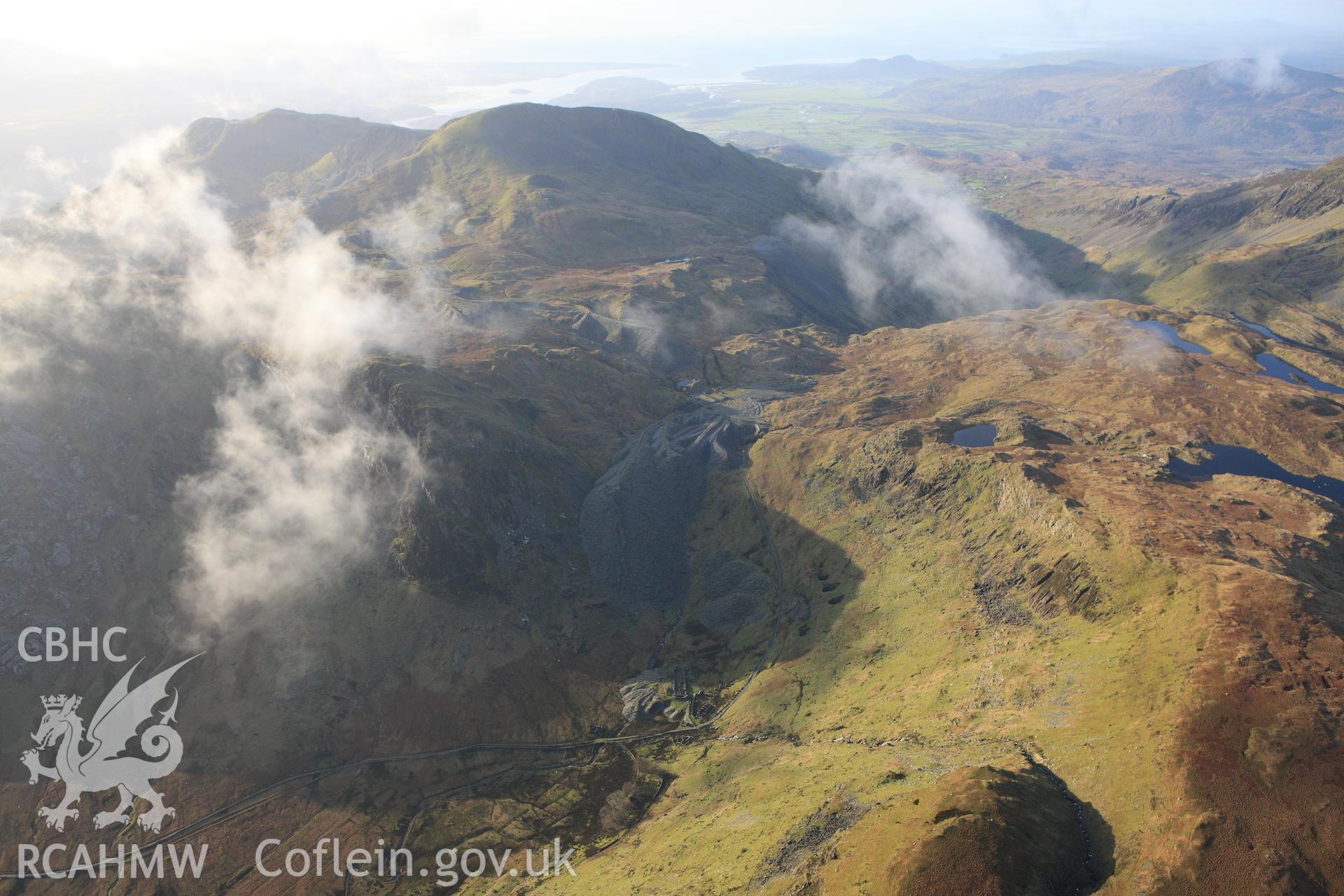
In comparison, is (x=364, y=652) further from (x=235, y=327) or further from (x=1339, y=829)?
(x=1339, y=829)

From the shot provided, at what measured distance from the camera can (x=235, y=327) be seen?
15450 centimetres

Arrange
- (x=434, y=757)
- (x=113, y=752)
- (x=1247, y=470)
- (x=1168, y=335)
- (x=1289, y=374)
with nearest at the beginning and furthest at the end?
(x=113, y=752)
(x=434, y=757)
(x=1247, y=470)
(x=1289, y=374)
(x=1168, y=335)

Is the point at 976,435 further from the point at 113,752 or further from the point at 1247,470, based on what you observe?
the point at 113,752

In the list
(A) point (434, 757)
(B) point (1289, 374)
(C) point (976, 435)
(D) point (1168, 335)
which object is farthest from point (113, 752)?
(B) point (1289, 374)

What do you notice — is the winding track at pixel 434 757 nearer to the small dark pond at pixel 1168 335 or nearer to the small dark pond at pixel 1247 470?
the small dark pond at pixel 1247 470

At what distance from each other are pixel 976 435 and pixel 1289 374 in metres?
98.8

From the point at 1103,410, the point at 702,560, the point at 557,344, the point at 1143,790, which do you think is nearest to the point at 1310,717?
the point at 1143,790

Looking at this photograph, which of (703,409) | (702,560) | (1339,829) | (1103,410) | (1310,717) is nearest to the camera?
(1339,829)

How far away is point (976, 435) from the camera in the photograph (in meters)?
133

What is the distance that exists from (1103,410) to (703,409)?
88645mm

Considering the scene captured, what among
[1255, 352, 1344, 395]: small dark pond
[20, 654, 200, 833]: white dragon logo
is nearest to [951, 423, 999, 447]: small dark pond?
[1255, 352, 1344, 395]: small dark pond

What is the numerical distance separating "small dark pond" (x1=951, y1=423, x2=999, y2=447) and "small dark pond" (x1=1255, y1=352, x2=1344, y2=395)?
273 ft

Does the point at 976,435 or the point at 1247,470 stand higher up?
the point at 976,435

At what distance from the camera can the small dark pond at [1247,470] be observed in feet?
383
